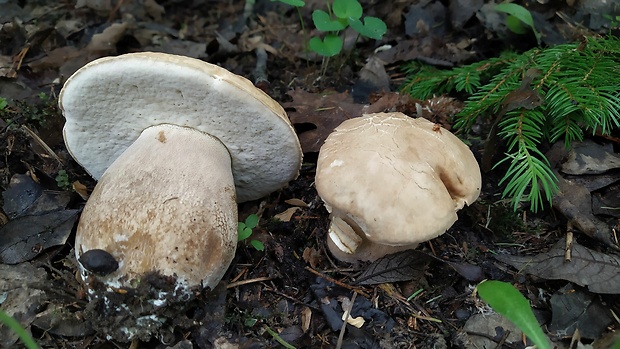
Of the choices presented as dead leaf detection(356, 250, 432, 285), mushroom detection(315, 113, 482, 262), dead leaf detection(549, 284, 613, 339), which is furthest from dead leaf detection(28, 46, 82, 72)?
dead leaf detection(549, 284, 613, 339)

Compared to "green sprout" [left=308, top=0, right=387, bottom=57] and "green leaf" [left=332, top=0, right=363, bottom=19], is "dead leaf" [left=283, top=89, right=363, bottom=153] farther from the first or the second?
"green leaf" [left=332, top=0, right=363, bottom=19]

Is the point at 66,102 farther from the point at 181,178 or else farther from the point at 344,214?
the point at 344,214

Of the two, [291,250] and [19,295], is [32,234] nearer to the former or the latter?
[19,295]

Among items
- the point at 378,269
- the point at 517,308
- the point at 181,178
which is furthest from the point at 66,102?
the point at 517,308

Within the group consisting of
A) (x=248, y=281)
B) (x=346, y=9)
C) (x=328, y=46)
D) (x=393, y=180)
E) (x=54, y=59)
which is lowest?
(x=248, y=281)

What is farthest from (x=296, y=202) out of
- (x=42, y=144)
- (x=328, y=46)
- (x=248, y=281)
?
(x=42, y=144)

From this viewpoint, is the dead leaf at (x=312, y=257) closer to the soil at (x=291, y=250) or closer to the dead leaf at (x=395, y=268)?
the soil at (x=291, y=250)

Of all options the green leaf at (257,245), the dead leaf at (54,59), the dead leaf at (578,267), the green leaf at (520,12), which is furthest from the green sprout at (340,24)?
the dead leaf at (54,59)
